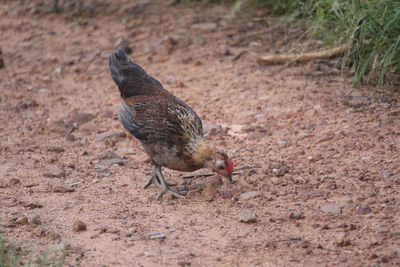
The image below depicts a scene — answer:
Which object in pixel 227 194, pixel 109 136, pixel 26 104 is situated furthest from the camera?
pixel 26 104

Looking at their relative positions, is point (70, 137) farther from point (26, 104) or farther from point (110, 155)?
point (26, 104)

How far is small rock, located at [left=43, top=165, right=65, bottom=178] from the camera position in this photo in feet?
22.8

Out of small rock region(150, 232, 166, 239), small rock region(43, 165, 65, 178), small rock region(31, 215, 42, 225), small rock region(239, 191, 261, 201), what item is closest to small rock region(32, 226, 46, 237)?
small rock region(31, 215, 42, 225)

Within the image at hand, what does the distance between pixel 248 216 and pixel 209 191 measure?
634mm

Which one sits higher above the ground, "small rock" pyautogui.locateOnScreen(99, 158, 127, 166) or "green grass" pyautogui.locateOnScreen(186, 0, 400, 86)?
"green grass" pyautogui.locateOnScreen(186, 0, 400, 86)

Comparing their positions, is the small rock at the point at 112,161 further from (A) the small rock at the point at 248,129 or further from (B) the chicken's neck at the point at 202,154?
(A) the small rock at the point at 248,129

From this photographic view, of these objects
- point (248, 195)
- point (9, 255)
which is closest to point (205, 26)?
→ point (248, 195)

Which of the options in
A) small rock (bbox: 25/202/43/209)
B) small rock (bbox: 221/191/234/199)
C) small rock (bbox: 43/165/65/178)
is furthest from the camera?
small rock (bbox: 43/165/65/178)

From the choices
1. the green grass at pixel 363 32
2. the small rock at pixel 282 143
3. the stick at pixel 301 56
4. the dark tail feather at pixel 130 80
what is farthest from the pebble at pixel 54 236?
the stick at pixel 301 56

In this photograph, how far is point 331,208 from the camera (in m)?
5.99

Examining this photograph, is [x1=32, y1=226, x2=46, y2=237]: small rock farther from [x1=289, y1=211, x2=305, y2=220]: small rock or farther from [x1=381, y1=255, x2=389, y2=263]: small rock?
[x1=381, y1=255, x2=389, y2=263]: small rock

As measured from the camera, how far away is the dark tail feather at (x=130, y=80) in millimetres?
7047

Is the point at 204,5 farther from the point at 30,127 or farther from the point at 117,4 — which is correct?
the point at 30,127

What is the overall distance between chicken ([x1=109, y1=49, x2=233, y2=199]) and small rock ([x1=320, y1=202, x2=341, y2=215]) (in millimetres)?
770
